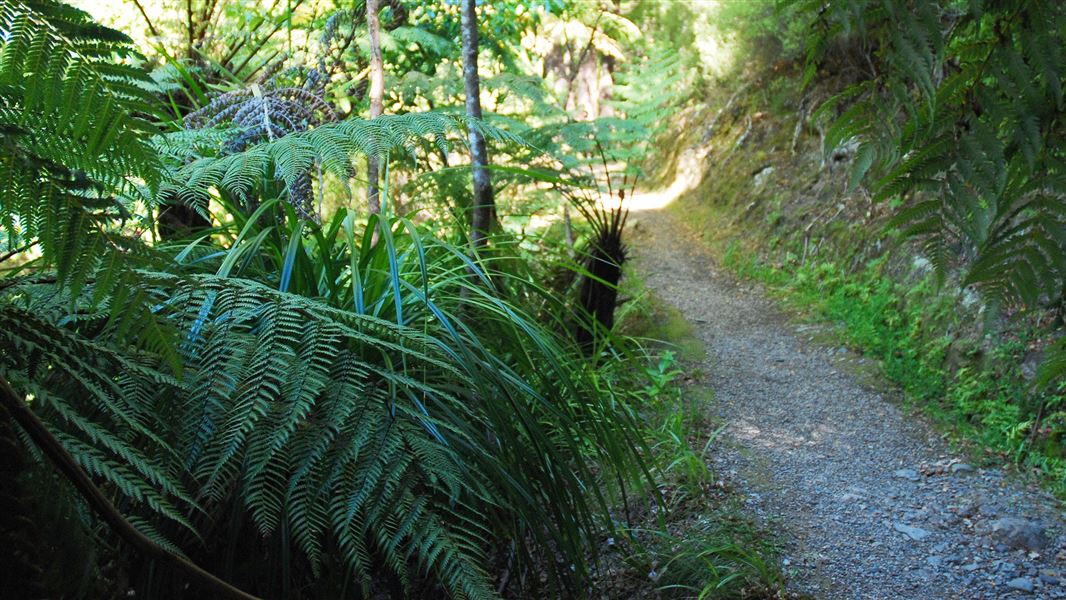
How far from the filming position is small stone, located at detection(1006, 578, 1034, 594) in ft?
9.42

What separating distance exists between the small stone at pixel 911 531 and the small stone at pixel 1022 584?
365 millimetres

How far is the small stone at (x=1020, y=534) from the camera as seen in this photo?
3.19 metres

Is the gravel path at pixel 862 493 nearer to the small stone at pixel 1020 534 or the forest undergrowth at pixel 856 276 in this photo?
the small stone at pixel 1020 534

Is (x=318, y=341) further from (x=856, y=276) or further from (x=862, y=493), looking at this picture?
(x=856, y=276)

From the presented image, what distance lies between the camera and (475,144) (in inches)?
140

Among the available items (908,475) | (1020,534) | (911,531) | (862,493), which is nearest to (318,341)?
(911,531)

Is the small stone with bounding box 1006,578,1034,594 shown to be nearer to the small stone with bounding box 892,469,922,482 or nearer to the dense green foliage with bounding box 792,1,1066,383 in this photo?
the small stone with bounding box 892,469,922,482

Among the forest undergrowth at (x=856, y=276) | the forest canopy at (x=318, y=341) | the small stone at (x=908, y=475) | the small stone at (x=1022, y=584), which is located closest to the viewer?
the forest canopy at (x=318, y=341)

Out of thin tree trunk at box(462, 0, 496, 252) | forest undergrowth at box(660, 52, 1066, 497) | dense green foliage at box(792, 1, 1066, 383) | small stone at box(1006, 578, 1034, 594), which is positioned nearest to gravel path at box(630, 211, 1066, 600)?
small stone at box(1006, 578, 1034, 594)

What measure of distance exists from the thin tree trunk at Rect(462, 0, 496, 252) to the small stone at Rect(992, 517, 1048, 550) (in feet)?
8.55

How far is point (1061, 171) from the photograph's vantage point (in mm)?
1954

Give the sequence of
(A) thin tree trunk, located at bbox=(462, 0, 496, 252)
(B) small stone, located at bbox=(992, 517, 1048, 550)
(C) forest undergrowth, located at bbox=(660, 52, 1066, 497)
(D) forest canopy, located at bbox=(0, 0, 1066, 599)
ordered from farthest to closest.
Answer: (C) forest undergrowth, located at bbox=(660, 52, 1066, 497)
(A) thin tree trunk, located at bbox=(462, 0, 496, 252)
(B) small stone, located at bbox=(992, 517, 1048, 550)
(D) forest canopy, located at bbox=(0, 0, 1066, 599)

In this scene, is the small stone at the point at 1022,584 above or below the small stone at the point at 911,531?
above

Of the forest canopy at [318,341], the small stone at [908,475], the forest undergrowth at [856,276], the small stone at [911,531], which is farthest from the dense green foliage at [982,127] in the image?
the small stone at [908,475]
